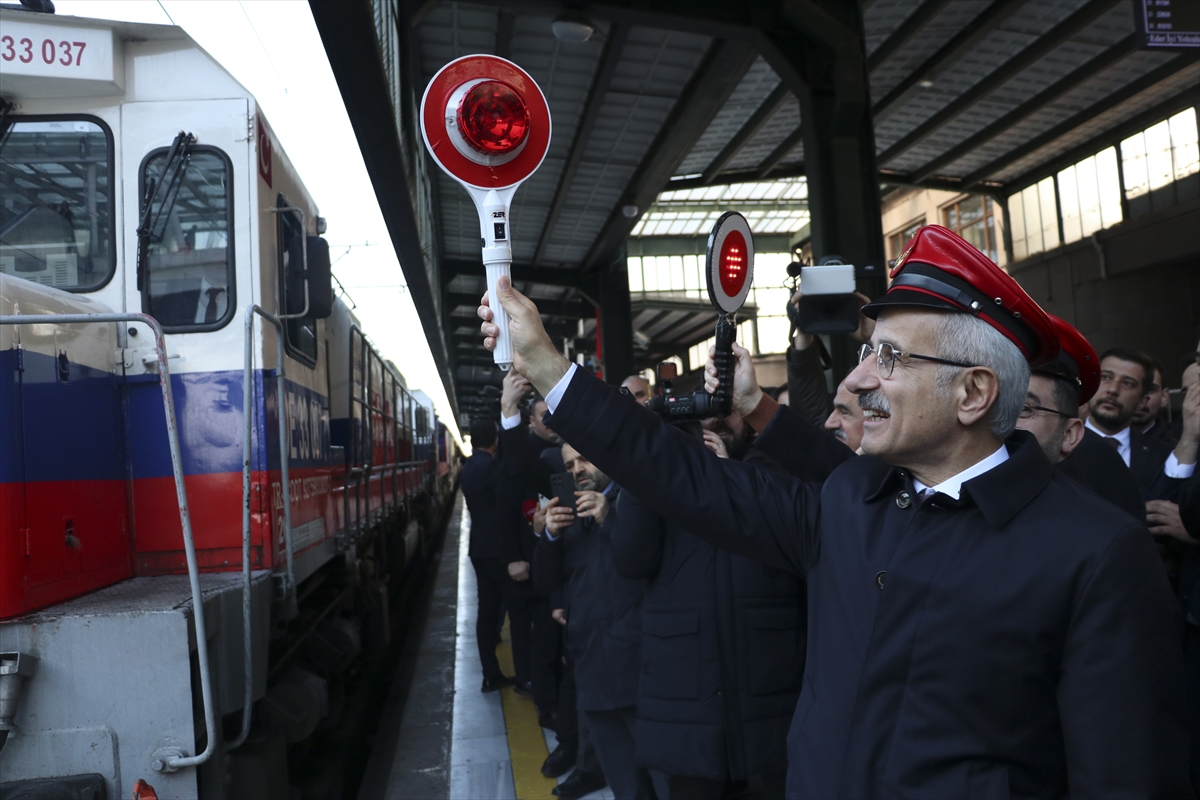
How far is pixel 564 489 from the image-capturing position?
170 inches

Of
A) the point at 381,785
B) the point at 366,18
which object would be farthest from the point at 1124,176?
the point at 381,785

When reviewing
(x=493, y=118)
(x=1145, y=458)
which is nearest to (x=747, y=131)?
(x=1145, y=458)

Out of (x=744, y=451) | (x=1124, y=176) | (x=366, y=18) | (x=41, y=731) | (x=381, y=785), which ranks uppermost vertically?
(x=1124, y=176)

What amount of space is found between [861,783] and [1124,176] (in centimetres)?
2038

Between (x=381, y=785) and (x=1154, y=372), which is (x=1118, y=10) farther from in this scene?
(x=381, y=785)

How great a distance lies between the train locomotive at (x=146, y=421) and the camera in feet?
10.2

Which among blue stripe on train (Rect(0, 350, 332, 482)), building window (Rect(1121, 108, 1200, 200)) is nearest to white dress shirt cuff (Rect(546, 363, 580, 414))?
blue stripe on train (Rect(0, 350, 332, 482))

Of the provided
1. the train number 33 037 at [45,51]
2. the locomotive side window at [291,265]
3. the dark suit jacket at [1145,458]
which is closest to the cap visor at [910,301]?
the dark suit jacket at [1145,458]

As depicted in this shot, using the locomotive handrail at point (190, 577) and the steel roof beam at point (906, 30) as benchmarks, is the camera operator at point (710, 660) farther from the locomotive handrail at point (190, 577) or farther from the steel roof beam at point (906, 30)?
the steel roof beam at point (906, 30)

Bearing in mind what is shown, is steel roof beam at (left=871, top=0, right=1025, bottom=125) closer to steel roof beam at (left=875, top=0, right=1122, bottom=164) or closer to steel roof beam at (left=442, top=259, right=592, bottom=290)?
steel roof beam at (left=875, top=0, right=1122, bottom=164)

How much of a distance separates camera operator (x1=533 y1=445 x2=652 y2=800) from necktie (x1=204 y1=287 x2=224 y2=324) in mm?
1684

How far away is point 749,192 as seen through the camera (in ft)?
76.4

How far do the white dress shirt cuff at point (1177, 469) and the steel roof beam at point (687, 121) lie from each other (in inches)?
262

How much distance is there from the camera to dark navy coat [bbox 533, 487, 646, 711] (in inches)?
155
